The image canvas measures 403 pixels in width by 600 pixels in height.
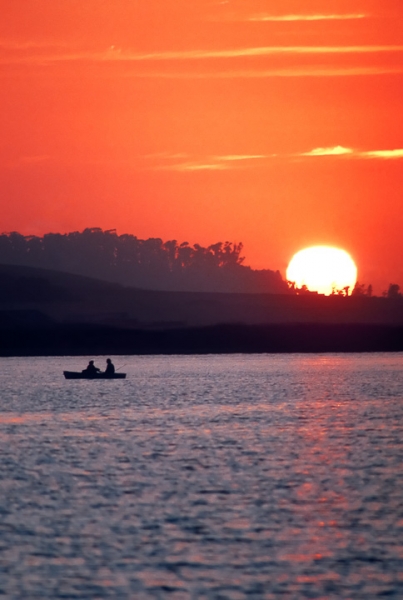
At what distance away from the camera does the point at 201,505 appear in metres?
33.7

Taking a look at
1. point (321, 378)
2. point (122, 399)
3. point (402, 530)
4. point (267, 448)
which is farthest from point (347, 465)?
point (321, 378)

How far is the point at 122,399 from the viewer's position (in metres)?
87.1

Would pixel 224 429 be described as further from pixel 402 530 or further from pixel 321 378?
pixel 321 378

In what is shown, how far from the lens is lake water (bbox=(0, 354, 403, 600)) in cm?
2444

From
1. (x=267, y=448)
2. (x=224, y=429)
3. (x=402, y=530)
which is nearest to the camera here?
(x=402, y=530)

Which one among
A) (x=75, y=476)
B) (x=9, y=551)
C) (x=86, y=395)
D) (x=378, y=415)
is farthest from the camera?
(x=86, y=395)

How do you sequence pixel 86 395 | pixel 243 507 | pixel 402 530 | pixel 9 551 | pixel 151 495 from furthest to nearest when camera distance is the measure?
pixel 86 395 → pixel 151 495 → pixel 243 507 → pixel 402 530 → pixel 9 551

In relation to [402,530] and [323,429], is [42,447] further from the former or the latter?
[402,530]

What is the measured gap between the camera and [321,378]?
127 meters

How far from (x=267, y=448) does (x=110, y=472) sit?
447 inches

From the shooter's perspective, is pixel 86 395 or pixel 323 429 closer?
A: pixel 323 429

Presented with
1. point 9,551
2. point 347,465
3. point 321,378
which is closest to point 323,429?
point 347,465

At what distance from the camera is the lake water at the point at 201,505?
2444 centimetres

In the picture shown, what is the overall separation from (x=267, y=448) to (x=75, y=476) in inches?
501
